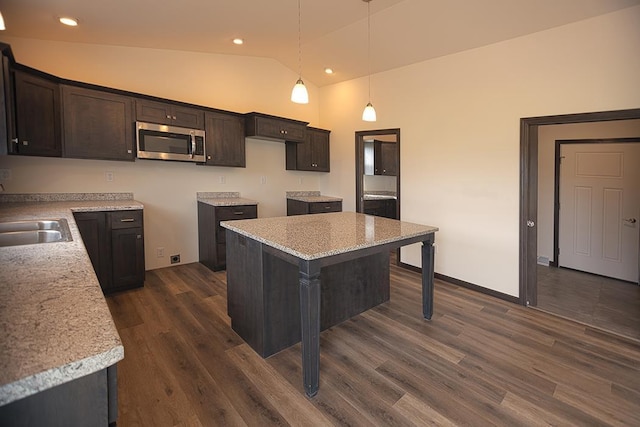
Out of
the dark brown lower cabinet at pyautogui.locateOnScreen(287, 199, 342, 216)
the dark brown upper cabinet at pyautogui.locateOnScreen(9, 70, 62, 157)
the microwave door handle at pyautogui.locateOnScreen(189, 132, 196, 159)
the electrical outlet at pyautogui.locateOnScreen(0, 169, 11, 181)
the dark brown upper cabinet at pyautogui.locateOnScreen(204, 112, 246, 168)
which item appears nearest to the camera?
the dark brown upper cabinet at pyautogui.locateOnScreen(9, 70, 62, 157)

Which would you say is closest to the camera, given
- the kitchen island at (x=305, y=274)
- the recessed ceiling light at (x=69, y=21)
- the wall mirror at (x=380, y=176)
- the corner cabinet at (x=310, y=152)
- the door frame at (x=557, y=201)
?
the kitchen island at (x=305, y=274)

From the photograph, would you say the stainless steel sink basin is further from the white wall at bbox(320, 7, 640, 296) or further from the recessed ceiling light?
the white wall at bbox(320, 7, 640, 296)

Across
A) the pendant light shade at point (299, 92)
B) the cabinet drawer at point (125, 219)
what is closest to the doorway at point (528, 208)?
the pendant light shade at point (299, 92)

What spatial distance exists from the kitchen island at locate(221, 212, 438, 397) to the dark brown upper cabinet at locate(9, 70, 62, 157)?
6.78 ft

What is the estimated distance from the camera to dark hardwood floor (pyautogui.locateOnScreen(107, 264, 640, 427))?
183 centimetres

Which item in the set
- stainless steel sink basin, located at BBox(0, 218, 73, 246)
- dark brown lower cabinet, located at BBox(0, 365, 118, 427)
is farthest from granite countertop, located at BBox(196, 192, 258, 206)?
dark brown lower cabinet, located at BBox(0, 365, 118, 427)

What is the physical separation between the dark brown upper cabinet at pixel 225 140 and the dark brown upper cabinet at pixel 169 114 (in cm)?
14

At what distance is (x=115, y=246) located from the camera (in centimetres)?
343

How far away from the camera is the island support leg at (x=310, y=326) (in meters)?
1.92

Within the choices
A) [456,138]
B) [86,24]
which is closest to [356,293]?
[456,138]

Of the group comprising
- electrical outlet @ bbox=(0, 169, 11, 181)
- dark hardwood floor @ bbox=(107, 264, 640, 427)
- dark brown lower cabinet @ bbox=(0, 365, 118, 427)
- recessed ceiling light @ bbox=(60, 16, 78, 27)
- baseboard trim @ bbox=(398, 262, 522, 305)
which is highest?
recessed ceiling light @ bbox=(60, 16, 78, 27)

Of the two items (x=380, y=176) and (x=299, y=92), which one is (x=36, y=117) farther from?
(x=380, y=176)

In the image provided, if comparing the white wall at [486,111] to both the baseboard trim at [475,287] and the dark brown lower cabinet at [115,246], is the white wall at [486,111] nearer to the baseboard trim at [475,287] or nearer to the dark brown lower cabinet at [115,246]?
the baseboard trim at [475,287]

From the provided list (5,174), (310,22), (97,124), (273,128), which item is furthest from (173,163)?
→ (310,22)
